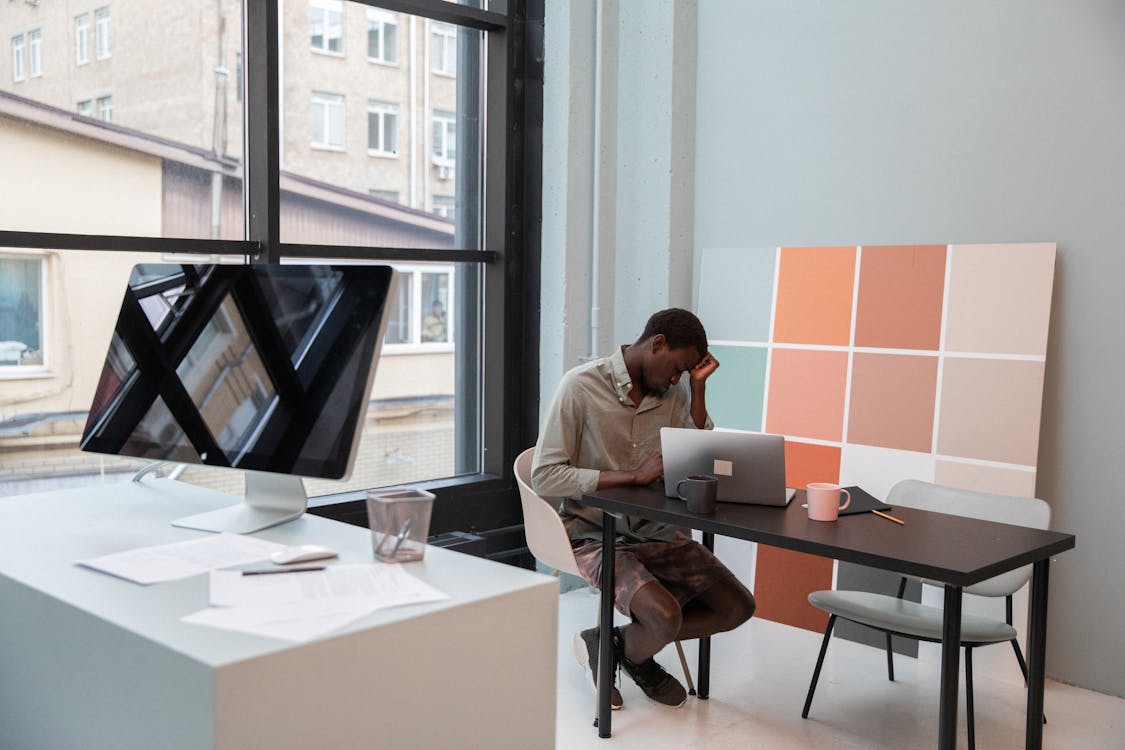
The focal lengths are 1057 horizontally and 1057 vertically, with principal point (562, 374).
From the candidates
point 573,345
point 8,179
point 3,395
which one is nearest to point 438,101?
point 573,345

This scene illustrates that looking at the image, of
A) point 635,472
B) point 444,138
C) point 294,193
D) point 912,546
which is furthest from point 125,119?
point 912,546

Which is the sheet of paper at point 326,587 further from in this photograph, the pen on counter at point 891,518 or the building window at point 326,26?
the building window at point 326,26

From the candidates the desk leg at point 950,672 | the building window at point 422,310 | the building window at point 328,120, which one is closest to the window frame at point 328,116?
the building window at point 328,120

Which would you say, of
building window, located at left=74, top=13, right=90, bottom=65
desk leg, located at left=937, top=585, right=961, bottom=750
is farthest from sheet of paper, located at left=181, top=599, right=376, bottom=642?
building window, located at left=74, top=13, right=90, bottom=65

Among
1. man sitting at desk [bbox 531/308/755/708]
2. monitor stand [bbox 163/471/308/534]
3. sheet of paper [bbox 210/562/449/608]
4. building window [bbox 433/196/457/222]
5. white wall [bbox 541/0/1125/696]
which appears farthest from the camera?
building window [bbox 433/196/457/222]

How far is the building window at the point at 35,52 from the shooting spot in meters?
3.38

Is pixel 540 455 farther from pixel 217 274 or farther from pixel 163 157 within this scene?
pixel 163 157

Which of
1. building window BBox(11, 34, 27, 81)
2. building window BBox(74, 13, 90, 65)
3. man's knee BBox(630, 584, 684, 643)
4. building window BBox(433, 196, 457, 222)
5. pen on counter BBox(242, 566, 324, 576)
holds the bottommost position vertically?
man's knee BBox(630, 584, 684, 643)

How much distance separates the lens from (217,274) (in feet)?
7.21

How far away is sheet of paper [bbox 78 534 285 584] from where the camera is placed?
173cm

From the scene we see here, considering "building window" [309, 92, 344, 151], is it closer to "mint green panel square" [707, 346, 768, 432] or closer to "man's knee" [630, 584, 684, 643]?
"mint green panel square" [707, 346, 768, 432]

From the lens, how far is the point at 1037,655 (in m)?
2.72

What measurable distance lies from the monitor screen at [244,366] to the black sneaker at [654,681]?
1.63m

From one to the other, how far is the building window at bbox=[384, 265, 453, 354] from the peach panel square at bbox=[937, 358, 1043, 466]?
2051 millimetres
